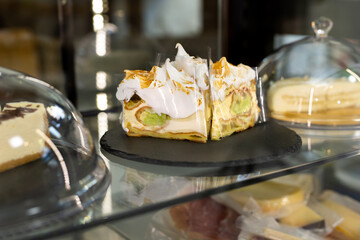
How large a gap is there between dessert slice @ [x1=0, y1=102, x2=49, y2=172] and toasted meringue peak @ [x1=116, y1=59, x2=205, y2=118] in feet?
0.51

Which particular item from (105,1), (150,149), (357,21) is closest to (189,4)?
(105,1)

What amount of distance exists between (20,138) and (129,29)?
1181 mm

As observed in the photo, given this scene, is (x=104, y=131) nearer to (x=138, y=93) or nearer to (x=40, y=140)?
(x=138, y=93)

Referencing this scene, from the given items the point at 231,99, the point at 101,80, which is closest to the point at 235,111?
the point at 231,99

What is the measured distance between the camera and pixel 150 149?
21.8 inches

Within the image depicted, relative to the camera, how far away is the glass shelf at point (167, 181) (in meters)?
0.37

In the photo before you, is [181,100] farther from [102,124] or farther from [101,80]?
[101,80]

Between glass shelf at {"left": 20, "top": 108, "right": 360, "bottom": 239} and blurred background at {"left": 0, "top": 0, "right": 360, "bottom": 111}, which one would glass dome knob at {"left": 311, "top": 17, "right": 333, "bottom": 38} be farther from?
blurred background at {"left": 0, "top": 0, "right": 360, "bottom": 111}

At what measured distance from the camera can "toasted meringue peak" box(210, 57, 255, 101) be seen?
2.00 ft

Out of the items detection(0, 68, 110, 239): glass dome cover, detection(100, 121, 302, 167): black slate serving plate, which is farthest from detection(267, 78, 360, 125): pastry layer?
detection(0, 68, 110, 239): glass dome cover

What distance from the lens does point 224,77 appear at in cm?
62

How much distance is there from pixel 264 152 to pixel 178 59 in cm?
18

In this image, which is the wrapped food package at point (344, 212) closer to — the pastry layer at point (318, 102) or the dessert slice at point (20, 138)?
the pastry layer at point (318, 102)

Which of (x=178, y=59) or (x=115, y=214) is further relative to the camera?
(x=178, y=59)
